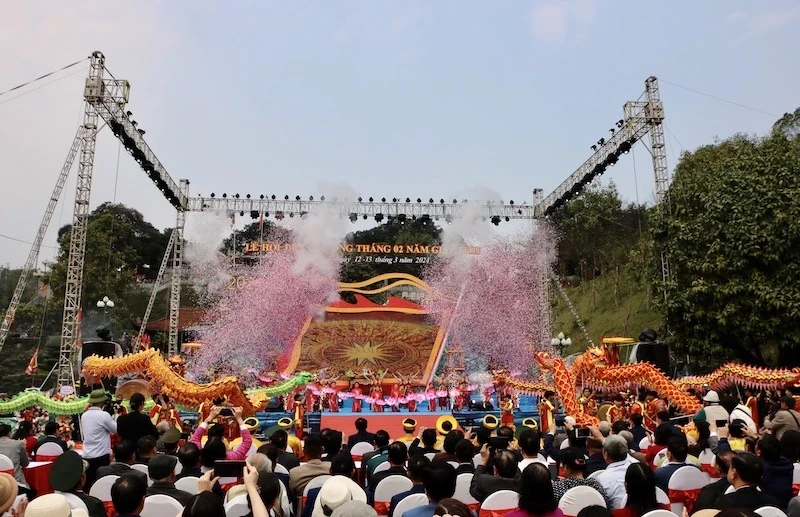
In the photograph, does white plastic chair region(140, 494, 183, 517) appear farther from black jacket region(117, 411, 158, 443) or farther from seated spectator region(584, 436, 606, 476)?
black jacket region(117, 411, 158, 443)

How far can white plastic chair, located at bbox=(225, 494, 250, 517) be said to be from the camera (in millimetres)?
2543

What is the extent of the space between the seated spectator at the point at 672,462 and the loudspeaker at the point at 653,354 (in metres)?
10.3

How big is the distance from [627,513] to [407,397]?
40.4 ft

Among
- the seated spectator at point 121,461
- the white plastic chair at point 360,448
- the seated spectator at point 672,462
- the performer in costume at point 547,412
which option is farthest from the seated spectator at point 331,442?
the performer in costume at point 547,412

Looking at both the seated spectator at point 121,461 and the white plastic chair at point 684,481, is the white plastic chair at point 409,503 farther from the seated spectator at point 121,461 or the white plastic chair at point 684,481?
the seated spectator at point 121,461

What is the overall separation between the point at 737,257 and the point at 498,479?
41.1 feet

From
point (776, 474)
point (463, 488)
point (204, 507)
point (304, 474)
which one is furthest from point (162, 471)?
point (776, 474)

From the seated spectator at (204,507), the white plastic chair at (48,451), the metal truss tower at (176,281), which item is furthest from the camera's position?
the metal truss tower at (176,281)

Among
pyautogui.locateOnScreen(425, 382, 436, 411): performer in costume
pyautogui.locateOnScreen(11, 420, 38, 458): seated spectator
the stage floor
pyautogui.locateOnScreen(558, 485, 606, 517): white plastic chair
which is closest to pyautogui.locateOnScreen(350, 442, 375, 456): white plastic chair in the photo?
pyautogui.locateOnScreen(558, 485, 606, 517): white plastic chair

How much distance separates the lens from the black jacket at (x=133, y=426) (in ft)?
16.9

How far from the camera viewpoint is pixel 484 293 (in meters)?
21.5

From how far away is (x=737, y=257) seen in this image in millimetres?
13414

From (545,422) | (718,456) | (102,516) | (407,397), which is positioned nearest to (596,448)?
(718,456)

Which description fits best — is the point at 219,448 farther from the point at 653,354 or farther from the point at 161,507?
the point at 653,354
